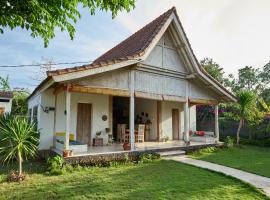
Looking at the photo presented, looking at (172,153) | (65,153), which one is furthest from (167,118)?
(65,153)

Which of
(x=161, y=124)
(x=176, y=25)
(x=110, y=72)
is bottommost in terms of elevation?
(x=161, y=124)

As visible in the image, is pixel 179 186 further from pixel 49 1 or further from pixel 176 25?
pixel 176 25

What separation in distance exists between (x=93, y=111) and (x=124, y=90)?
2.62 m

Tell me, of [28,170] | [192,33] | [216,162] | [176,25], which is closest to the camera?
[28,170]

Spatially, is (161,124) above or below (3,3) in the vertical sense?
below

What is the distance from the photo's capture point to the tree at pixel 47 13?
4449 mm

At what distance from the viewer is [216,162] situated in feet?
31.0

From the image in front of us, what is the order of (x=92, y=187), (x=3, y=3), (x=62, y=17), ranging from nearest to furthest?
(x=3, y=3), (x=62, y=17), (x=92, y=187)

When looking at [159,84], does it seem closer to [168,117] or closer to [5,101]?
[168,117]

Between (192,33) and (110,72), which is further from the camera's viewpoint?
(192,33)

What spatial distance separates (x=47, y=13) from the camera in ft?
14.7

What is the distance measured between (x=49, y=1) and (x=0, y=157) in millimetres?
8018

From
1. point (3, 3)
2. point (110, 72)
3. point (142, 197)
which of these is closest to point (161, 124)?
point (110, 72)

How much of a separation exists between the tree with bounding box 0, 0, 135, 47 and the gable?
5454 mm
